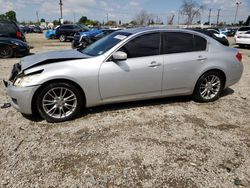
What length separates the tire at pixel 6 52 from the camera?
1002 centimetres

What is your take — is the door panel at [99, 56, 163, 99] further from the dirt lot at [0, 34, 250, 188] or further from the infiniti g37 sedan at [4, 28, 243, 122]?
the dirt lot at [0, 34, 250, 188]

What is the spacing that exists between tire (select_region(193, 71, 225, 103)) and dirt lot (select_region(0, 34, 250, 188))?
1.00 feet

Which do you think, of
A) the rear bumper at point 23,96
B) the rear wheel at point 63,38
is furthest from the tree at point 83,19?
the rear bumper at point 23,96

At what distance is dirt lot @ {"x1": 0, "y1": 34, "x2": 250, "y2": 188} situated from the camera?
97.3 inches

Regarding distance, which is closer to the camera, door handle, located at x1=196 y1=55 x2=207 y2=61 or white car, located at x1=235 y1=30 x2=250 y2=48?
door handle, located at x1=196 y1=55 x2=207 y2=61

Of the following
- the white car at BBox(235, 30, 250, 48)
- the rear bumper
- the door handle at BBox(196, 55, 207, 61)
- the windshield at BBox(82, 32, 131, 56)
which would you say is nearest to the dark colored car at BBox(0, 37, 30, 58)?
the windshield at BBox(82, 32, 131, 56)

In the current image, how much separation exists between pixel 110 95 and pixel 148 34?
1324 millimetres

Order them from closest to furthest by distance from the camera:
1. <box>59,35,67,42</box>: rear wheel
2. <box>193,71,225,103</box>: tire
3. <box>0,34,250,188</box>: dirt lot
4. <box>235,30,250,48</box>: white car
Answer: <box>0,34,250,188</box>: dirt lot, <box>193,71,225,103</box>: tire, <box>235,30,250,48</box>: white car, <box>59,35,67,42</box>: rear wheel

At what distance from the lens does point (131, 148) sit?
9.94 feet

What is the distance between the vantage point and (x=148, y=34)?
4074 millimetres

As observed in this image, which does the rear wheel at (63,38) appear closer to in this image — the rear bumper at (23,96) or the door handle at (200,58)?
the rear bumper at (23,96)

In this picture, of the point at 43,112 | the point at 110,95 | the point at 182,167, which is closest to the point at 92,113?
the point at 110,95

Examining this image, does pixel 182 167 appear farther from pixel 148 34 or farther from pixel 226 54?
pixel 226 54

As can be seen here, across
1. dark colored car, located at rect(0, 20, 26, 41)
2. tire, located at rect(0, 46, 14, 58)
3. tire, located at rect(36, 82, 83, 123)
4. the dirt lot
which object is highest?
dark colored car, located at rect(0, 20, 26, 41)
